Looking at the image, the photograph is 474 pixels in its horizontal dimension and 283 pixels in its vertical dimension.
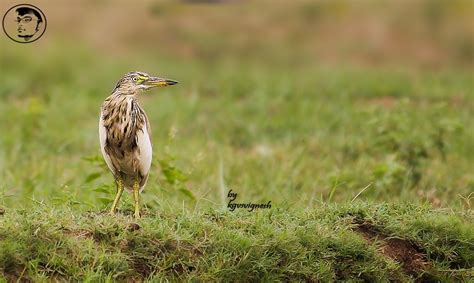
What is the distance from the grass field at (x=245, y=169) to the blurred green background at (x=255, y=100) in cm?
3

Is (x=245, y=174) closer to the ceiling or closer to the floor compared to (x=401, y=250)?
closer to the floor

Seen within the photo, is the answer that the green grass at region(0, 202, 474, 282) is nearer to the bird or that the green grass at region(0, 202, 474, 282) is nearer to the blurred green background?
the bird

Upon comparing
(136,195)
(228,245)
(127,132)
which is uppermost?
(127,132)

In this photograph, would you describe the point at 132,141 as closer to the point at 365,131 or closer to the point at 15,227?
the point at 15,227

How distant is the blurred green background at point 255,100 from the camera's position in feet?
23.9

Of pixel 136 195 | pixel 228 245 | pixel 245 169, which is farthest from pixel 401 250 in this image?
pixel 245 169

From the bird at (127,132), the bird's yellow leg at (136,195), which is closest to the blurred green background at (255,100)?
the bird's yellow leg at (136,195)

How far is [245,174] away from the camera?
7824 millimetres

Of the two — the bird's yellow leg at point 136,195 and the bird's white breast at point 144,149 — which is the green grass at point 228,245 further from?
the bird's white breast at point 144,149

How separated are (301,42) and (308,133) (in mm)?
4561

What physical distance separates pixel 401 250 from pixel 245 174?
258cm

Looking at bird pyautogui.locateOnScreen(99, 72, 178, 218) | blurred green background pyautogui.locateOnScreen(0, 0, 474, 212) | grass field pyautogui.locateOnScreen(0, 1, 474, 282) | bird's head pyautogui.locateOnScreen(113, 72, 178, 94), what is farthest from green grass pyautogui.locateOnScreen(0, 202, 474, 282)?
bird's head pyautogui.locateOnScreen(113, 72, 178, 94)

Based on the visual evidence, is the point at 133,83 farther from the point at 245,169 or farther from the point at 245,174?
the point at 245,169

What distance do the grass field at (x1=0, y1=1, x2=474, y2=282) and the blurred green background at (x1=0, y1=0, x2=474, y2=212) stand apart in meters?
0.03
